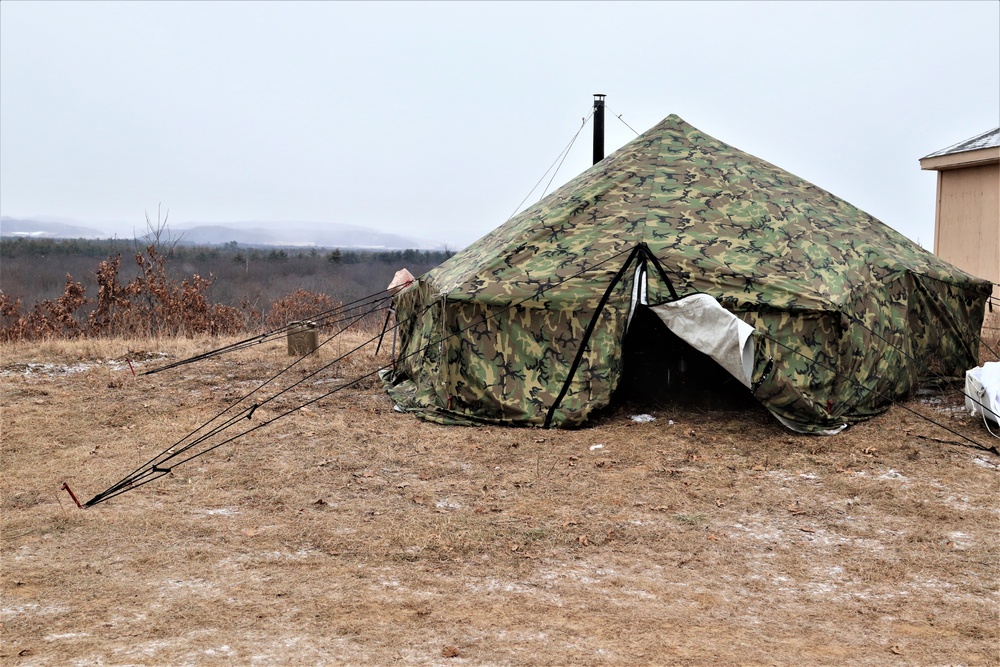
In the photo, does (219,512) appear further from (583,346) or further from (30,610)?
(583,346)

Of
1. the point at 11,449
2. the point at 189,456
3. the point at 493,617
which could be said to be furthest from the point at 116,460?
the point at 493,617

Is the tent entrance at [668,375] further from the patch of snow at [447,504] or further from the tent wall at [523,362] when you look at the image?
the patch of snow at [447,504]

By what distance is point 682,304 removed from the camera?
7793 mm

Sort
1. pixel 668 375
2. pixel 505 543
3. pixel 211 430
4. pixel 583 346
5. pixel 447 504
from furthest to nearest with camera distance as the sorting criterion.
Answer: pixel 668 375 < pixel 211 430 < pixel 583 346 < pixel 447 504 < pixel 505 543

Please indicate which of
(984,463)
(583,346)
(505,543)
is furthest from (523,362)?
(984,463)

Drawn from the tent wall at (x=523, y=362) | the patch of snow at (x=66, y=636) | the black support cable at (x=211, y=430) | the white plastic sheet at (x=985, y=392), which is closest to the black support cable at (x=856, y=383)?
the white plastic sheet at (x=985, y=392)

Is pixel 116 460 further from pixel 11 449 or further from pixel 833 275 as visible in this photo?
pixel 833 275

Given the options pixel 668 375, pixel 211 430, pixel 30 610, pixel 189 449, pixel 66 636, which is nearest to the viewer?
pixel 66 636

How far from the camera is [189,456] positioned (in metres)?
7.48

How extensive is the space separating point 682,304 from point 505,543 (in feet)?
10.3

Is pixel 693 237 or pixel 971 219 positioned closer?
pixel 693 237

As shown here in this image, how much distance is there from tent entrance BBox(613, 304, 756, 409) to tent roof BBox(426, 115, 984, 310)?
2.70 ft

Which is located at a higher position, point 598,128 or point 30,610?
point 598,128

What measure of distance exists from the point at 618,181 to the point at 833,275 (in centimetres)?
226
